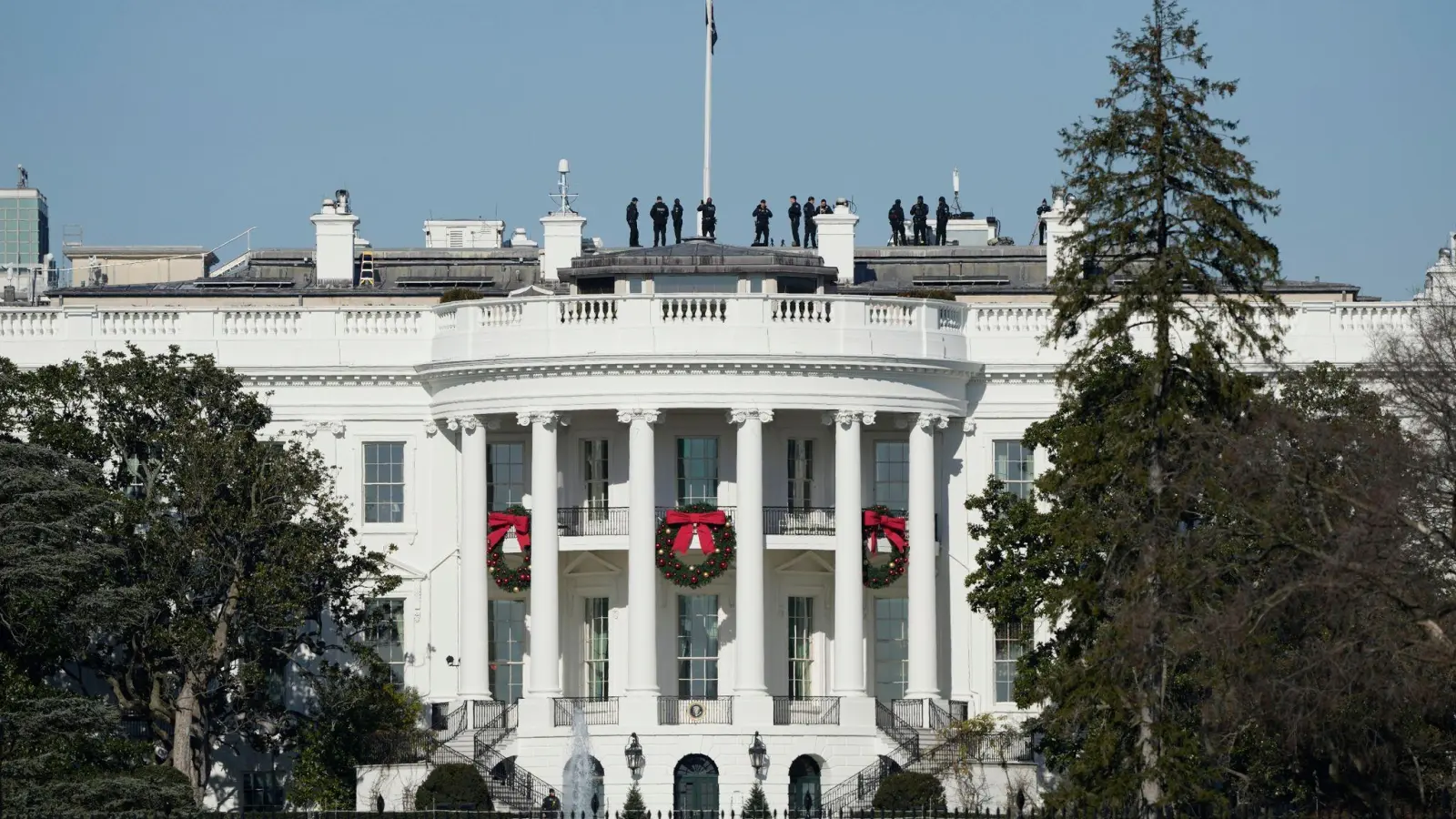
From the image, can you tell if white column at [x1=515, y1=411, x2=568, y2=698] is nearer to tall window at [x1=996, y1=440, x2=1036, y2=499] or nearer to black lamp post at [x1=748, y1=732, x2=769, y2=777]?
black lamp post at [x1=748, y1=732, x2=769, y2=777]

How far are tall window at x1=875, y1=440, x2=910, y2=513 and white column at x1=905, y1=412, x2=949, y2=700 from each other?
180 cm

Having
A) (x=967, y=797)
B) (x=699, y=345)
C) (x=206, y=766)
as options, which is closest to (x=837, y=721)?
(x=967, y=797)

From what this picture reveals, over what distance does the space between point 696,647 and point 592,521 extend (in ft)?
12.3

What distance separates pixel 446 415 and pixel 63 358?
866 centimetres

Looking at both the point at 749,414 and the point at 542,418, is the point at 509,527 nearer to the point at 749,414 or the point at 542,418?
the point at 542,418

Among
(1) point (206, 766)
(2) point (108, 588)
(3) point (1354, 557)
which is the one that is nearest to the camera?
(3) point (1354, 557)

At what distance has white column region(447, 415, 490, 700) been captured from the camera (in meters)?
74.8

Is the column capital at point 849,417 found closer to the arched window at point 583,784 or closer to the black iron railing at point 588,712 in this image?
the black iron railing at point 588,712

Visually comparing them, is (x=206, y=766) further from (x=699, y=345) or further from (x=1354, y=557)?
(x=1354, y=557)

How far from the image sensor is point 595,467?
7700 cm

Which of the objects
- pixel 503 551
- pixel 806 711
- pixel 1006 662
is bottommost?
pixel 806 711

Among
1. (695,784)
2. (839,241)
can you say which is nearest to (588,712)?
(695,784)

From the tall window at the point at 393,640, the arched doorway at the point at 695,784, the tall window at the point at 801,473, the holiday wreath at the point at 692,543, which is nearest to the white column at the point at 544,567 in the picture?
the holiday wreath at the point at 692,543

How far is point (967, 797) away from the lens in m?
70.6
